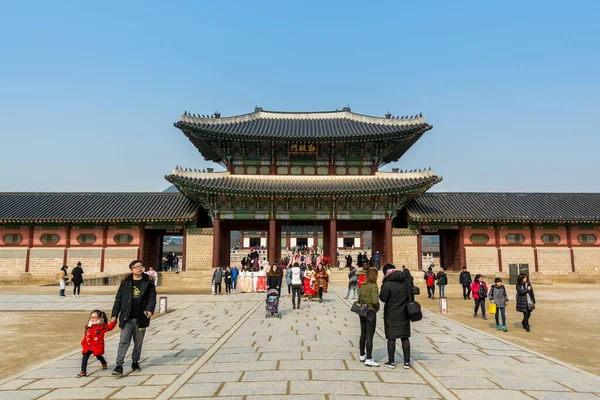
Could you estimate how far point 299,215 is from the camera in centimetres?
2788

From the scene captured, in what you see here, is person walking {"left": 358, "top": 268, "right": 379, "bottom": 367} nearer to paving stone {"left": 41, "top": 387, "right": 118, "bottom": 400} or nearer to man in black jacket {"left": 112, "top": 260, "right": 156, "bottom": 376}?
man in black jacket {"left": 112, "top": 260, "right": 156, "bottom": 376}

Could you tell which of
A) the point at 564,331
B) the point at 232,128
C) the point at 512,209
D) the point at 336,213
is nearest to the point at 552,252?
the point at 512,209

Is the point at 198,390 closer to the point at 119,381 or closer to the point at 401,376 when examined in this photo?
the point at 119,381

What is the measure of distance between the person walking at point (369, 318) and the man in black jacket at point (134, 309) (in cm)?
351

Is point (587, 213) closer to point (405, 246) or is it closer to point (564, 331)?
point (405, 246)

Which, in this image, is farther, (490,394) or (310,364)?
(310,364)

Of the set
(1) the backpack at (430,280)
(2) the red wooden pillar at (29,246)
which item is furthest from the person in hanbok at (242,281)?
(2) the red wooden pillar at (29,246)

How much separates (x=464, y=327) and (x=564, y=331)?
107 inches

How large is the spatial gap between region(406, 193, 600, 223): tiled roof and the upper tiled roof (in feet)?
19.7

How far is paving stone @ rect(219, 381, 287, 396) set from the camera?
16.6 feet

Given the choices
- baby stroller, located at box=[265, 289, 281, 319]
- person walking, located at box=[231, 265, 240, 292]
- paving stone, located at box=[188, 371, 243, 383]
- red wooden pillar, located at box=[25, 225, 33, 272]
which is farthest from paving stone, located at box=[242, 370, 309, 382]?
red wooden pillar, located at box=[25, 225, 33, 272]

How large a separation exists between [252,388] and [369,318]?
230cm

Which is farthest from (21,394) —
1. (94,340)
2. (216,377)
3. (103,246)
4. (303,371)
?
(103,246)

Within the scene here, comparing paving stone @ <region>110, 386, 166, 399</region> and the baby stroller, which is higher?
the baby stroller
